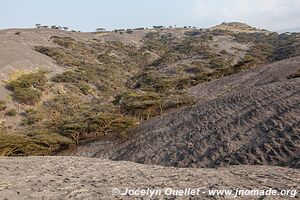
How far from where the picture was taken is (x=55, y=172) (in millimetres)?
10281

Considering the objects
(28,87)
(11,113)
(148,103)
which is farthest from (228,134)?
(28,87)

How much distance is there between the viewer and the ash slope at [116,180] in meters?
7.86

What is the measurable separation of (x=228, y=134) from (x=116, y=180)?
7.92 m

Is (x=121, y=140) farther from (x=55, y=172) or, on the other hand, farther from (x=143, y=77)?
(x=143, y=77)

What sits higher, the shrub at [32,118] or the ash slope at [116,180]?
the ash slope at [116,180]

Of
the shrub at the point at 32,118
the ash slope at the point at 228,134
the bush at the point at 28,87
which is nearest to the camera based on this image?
the ash slope at the point at 228,134

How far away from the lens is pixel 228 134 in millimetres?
15859

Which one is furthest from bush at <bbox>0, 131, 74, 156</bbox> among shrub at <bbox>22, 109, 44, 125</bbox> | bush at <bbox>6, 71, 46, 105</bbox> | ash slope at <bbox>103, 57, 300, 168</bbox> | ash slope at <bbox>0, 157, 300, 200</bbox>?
bush at <bbox>6, 71, 46, 105</bbox>

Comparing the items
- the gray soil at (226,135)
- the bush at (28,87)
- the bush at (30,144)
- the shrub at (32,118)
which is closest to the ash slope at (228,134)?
the gray soil at (226,135)

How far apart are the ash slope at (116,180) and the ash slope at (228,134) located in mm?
3197

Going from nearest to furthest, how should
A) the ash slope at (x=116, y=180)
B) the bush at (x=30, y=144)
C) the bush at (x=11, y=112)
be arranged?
the ash slope at (x=116, y=180)
the bush at (x=30, y=144)
the bush at (x=11, y=112)

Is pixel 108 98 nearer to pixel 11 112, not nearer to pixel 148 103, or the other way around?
pixel 11 112

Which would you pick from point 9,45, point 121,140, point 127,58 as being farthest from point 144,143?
point 127,58

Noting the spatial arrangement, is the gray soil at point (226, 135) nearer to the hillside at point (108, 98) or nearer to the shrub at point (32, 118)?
the hillside at point (108, 98)
